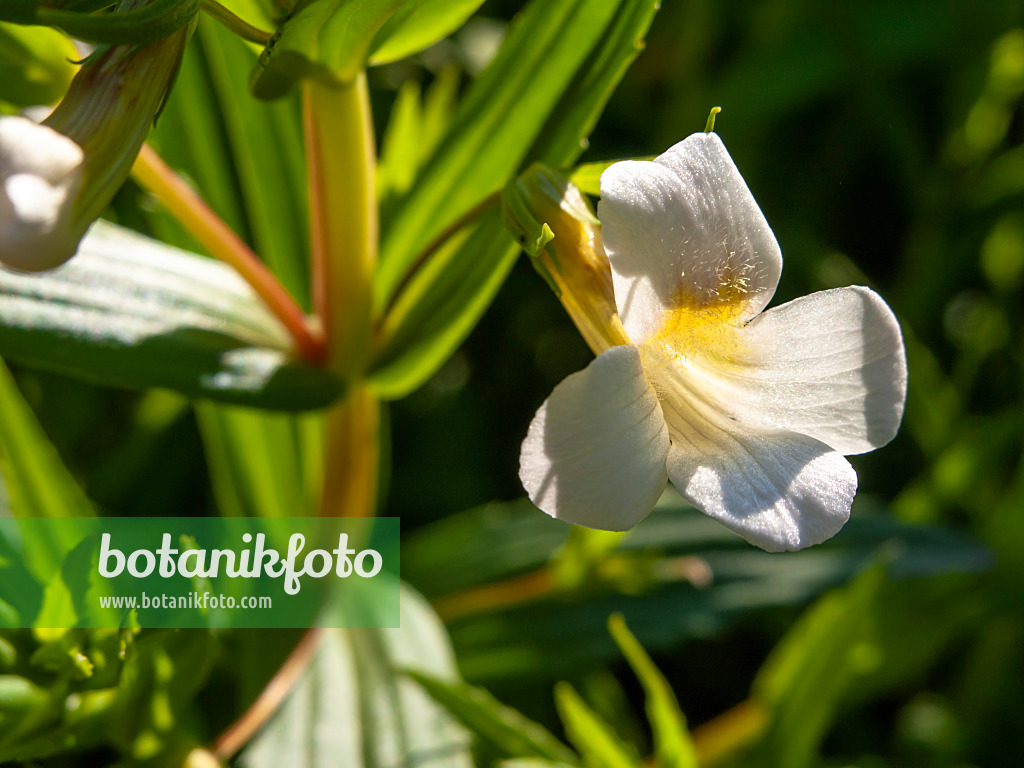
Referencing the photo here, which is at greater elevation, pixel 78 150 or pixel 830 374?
pixel 78 150

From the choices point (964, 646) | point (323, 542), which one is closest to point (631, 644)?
point (323, 542)

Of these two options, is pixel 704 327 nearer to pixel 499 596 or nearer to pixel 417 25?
pixel 417 25

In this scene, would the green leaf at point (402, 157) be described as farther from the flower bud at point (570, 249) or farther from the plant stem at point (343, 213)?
the flower bud at point (570, 249)

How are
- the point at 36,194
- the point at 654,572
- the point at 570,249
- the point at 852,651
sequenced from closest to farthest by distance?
the point at 36,194, the point at 570,249, the point at 852,651, the point at 654,572

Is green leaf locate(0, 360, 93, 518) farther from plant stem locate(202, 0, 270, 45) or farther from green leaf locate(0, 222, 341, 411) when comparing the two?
plant stem locate(202, 0, 270, 45)

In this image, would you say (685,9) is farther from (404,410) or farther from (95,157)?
(95,157)

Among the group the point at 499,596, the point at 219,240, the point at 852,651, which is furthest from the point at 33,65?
the point at 852,651
